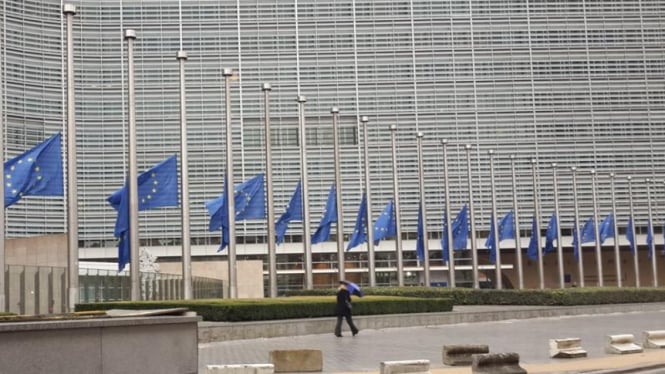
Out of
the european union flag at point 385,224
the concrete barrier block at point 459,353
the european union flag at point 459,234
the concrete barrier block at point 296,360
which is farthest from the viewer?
the european union flag at point 459,234

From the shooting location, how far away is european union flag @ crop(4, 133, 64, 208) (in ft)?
110

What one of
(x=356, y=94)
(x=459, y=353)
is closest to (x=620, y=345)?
(x=459, y=353)

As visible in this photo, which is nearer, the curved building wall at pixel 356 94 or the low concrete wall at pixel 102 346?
the low concrete wall at pixel 102 346

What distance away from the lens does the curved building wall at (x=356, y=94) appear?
90.2m

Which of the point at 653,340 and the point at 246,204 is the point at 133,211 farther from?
the point at 653,340

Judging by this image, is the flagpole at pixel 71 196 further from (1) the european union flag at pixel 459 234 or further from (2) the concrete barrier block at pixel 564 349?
(1) the european union flag at pixel 459 234

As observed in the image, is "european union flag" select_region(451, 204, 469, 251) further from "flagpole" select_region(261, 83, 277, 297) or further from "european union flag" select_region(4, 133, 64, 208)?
"european union flag" select_region(4, 133, 64, 208)

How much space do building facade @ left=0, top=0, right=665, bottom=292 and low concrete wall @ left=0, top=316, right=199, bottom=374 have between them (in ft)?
228

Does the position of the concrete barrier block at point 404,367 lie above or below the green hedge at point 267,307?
below

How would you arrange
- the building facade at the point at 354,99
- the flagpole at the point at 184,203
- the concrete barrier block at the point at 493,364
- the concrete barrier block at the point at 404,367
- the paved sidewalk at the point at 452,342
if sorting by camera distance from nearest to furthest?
1. the concrete barrier block at the point at 404,367
2. the concrete barrier block at the point at 493,364
3. the paved sidewalk at the point at 452,342
4. the flagpole at the point at 184,203
5. the building facade at the point at 354,99

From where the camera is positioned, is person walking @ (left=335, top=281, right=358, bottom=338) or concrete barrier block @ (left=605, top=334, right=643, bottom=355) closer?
concrete barrier block @ (left=605, top=334, right=643, bottom=355)

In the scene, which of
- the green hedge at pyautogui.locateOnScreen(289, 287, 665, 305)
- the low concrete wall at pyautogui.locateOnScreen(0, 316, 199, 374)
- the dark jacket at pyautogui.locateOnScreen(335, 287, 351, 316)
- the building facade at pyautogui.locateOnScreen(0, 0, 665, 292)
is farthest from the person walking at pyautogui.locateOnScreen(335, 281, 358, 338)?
the building facade at pyautogui.locateOnScreen(0, 0, 665, 292)

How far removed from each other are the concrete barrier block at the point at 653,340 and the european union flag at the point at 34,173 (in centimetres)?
1794

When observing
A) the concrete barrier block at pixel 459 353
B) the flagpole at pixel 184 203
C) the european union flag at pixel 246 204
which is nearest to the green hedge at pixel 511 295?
the european union flag at pixel 246 204
